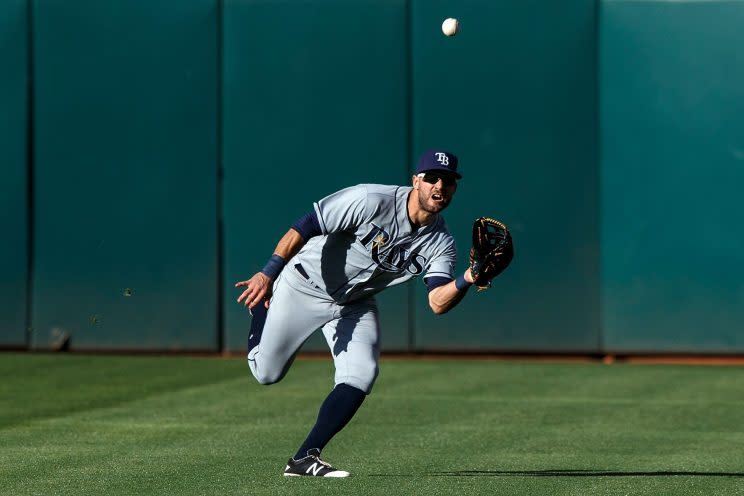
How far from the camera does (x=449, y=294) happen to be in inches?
278

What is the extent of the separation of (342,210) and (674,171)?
7.73 meters

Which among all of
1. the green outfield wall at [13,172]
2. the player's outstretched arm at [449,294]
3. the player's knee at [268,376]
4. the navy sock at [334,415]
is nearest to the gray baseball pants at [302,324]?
the player's knee at [268,376]

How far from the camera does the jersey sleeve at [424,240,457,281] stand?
7.34m

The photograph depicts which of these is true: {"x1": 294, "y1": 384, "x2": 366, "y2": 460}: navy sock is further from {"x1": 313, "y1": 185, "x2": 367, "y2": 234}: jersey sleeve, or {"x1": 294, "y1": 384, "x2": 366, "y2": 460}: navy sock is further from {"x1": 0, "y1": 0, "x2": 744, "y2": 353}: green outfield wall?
{"x1": 0, "y1": 0, "x2": 744, "y2": 353}: green outfield wall

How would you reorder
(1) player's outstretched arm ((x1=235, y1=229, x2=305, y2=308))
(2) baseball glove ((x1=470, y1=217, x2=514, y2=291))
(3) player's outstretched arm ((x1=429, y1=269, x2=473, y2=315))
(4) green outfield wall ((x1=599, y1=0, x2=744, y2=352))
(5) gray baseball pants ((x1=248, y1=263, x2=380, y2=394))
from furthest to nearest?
1. (4) green outfield wall ((x1=599, y1=0, x2=744, y2=352))
2. (5) gray baseball pants ((x1=248, y1=263, x2=380, y2=394))
3. (1) player's outstretched arm ((x1=235, y1=229, x2=305, y2=308))
4. (3) player's outstretched arm ((x1=429, y1=269, x2=473, y2=315))
5. (2) baseball glove ((x1=470, y1=217, x2=514, y2=291))

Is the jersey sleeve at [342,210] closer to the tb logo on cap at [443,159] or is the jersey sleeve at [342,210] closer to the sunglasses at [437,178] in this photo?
the sunglasses at [437,178]

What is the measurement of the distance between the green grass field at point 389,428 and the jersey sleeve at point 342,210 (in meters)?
1.30

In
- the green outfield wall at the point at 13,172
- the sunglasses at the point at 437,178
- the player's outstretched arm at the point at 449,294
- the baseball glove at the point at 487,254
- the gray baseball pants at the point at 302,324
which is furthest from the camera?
the green outfield wall at the point at 13,172

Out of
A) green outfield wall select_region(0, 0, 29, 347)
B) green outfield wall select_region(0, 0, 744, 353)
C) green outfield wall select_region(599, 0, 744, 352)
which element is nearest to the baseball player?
green outfield wall select_region(0, 0, 744, 353)

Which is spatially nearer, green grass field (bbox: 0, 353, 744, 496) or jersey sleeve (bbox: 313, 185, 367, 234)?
green grass field (bbox: 0, 353, 744, 496)

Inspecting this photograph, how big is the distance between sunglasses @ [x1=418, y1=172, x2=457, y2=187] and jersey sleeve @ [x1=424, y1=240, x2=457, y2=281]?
46cm

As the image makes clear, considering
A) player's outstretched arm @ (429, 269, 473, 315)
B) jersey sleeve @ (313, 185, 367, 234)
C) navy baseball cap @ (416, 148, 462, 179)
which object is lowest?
player's outstretched arm @ (429, 269, 473, 315)

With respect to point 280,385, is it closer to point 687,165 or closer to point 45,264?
point 45,264

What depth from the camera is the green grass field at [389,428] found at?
7.19 meters
